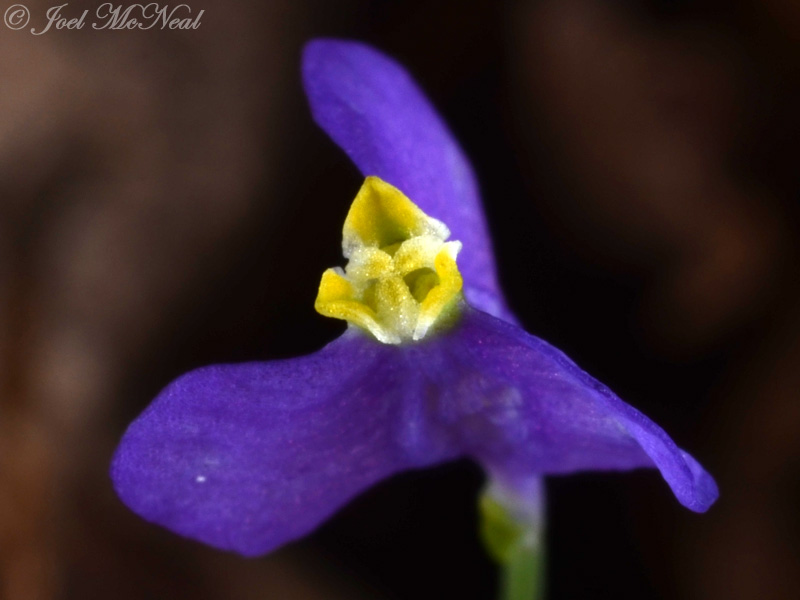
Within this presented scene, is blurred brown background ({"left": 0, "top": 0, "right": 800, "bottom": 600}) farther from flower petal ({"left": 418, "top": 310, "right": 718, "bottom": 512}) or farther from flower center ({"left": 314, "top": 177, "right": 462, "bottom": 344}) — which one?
flower center ({"left": 314, "top": 177, "right": 462, "bottom": 344})

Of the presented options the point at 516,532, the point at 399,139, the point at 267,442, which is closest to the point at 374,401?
the point at 267,442

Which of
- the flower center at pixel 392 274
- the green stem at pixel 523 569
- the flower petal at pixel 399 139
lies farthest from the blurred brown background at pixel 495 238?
the flower center at pixel 392 274

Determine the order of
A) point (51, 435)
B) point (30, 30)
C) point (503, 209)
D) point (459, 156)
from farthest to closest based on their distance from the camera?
point (503, 209)
point (30, 30)
point (51, 435)
point (459, 156)

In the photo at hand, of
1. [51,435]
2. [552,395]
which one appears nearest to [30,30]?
[51,435]

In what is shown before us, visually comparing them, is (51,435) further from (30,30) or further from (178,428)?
(178,428)

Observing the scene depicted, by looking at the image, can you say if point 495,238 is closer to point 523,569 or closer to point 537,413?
point 523,569
